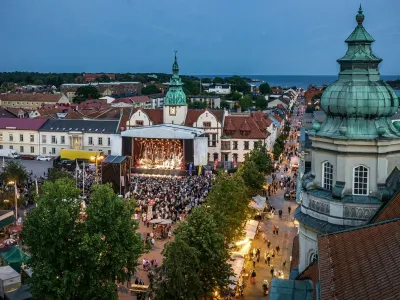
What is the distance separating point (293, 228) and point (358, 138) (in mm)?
26065

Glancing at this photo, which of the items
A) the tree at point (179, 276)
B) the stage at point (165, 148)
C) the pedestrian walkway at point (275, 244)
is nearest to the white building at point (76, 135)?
the stage at point (165, 148)

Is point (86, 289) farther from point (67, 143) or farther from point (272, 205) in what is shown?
point (67, 143)

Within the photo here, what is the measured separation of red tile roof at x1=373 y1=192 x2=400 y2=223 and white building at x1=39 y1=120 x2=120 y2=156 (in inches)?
2678

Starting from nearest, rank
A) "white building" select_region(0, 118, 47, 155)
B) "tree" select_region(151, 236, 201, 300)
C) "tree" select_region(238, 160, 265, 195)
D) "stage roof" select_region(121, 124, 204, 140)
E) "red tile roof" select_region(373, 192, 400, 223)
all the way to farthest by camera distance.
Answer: "red tile roof" select_region(373, 192, 400, 223)
"tree" select_region(151, 236, 201, 300)
"tree" select_region(238, 160, 265, 195)
"stage roof" select_region(121, 124, 204, 140)
"white building" select_region(0, 118, 47, 155)

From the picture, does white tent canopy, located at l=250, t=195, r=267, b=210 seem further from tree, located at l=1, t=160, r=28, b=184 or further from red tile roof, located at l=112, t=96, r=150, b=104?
red tile roof, located at l=112, t=96, r=150, b=104

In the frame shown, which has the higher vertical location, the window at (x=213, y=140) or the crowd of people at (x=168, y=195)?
the window at (x=213, y=140)

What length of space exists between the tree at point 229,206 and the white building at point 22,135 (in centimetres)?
5856

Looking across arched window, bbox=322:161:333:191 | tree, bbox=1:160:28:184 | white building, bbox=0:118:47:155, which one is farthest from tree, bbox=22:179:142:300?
white building, bbox=0:118:47:155

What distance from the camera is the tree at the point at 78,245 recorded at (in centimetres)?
2497

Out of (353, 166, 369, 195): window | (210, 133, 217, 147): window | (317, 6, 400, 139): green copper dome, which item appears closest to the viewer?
(317, 6, 400, 139): green copper dome

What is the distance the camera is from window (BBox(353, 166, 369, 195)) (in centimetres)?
2280

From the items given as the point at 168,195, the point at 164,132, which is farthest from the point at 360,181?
the point at 164,132

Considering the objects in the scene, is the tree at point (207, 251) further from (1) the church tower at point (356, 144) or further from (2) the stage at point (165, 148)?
(2) the stage at point (165, 148)

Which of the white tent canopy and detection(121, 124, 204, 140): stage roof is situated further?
detection(121, 124, 204, 140): stage roof
